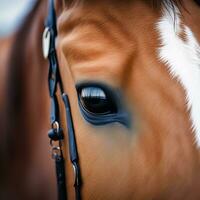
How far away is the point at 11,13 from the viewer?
1674 millimetres

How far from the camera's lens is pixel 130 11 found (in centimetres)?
84

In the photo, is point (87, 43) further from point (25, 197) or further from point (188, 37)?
point (25, 197)

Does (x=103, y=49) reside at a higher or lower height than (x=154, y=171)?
higher

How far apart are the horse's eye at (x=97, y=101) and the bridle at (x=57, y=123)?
0.28 ft

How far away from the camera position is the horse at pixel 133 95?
2.42ft

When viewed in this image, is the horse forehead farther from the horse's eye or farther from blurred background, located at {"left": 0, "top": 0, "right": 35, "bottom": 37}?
blurred background, located at {"left": 0, "top": 0, "right": 35, "bottom": 37}

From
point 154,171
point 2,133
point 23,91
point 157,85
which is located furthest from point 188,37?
point 2,133

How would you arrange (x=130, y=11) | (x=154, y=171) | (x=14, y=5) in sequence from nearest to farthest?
(x=154, y=171) < (x=130, y=11) < (x=14, y=5)

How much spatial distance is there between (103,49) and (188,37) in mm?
171

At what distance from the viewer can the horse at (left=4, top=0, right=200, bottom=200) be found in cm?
74

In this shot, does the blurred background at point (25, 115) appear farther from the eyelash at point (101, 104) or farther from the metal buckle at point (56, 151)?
the eyelash at point (101, 104)

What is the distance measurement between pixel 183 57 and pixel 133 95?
118mm

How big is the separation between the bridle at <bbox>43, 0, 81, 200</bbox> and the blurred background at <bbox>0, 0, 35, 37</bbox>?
32 cm

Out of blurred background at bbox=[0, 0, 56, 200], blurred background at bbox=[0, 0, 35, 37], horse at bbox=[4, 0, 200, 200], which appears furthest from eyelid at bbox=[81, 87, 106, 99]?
blurred background at bbox=[0, 0, 35, 37]
